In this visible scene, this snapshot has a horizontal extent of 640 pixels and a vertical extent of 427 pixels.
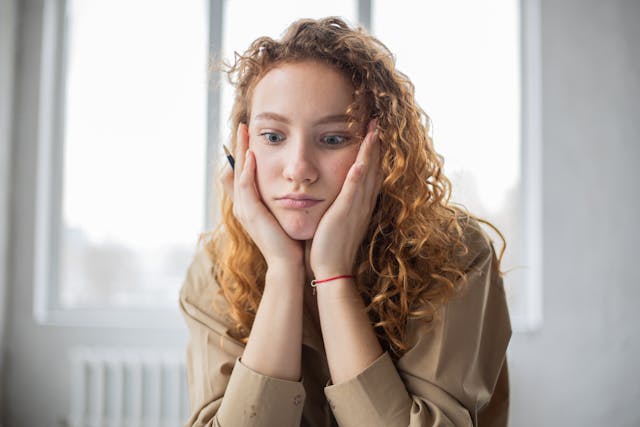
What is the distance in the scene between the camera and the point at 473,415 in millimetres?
827

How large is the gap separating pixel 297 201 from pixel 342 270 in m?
0.15

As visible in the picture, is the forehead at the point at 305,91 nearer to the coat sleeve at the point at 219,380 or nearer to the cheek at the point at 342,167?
the cheek at the point at 342,167

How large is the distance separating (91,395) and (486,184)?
6.98 ft

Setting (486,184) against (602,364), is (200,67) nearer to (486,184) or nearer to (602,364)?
(486,184)

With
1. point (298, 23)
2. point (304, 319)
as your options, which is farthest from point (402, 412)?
point (298, 23)

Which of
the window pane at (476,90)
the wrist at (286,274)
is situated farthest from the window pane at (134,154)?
the wrist at (286,274)

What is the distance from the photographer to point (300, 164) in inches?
32.6

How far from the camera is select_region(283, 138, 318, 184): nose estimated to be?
0.83 m

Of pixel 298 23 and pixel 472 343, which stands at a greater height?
pixel 298 23

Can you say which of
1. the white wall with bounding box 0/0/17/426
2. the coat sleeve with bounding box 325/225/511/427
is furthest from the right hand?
the white wall with bounding box 0/0/17/426

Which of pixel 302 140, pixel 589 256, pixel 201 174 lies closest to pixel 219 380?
pixel 302 140

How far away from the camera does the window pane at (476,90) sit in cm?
233

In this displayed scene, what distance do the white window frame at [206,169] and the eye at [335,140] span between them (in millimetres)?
1439

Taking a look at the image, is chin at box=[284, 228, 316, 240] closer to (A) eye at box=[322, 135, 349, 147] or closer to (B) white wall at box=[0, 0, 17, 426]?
(A) eye at box=[322, 135, 349, 147]
